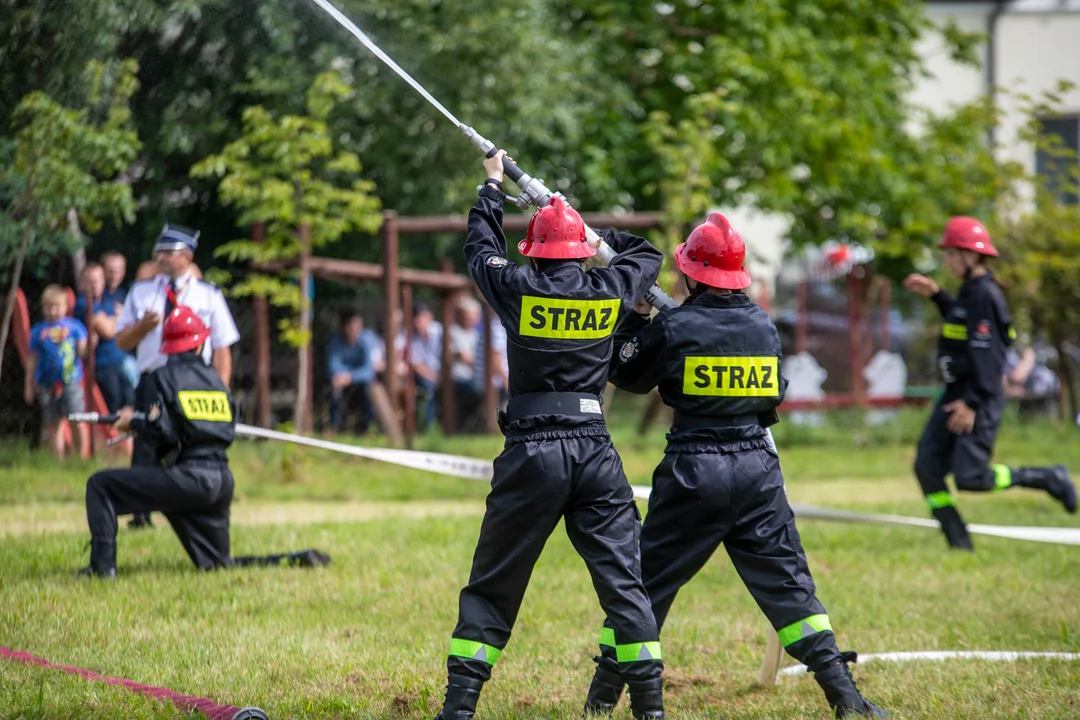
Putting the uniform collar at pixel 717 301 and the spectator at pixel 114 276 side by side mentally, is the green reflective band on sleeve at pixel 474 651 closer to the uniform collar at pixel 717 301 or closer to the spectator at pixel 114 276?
the uniform collar at pixel 717 301

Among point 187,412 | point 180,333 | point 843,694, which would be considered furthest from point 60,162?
point 843,694

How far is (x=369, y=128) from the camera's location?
572 inches

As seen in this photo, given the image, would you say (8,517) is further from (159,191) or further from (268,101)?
(268,101)

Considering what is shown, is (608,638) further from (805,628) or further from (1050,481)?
(1050,481)

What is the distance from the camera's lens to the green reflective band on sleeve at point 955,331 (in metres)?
8.65

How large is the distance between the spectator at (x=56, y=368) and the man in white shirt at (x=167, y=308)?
1.10ft

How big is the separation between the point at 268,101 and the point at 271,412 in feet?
11.3

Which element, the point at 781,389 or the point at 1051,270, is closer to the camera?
the point at 781,389

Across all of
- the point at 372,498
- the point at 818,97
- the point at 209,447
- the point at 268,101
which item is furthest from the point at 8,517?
the point at 818,97

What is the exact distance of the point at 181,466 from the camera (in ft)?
24.4

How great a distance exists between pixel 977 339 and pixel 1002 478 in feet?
3.15

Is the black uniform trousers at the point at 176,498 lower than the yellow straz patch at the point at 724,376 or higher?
lower

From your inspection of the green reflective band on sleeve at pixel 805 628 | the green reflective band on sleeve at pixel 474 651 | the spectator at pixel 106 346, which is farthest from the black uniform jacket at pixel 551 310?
the spectator at pixel 106 346

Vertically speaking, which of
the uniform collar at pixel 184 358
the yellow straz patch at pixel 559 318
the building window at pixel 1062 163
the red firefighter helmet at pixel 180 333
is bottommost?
the uniform collar at pixel 184 358
